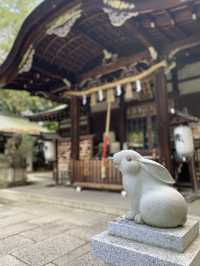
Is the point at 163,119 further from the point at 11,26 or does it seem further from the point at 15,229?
the point at 11,26

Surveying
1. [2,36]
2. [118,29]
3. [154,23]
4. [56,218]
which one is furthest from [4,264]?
[2,36]

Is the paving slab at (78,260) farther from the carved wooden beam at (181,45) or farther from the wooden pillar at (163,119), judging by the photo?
the carved wooden beam at (181,45)

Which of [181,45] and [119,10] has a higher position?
[119,10]

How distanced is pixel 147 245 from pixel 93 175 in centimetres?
376

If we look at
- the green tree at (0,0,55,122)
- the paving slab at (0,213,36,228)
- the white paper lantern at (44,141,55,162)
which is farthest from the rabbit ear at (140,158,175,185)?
the green tree at (0,0,55,122)

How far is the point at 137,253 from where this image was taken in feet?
4.74

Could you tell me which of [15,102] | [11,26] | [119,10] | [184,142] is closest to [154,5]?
[119,10]

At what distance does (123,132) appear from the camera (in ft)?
22.1

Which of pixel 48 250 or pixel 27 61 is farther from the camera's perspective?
pixel 27 61

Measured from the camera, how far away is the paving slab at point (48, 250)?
201 centimetres

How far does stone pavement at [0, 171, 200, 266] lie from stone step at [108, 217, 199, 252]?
0.51 m

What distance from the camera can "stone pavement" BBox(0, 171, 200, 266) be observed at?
2.05m

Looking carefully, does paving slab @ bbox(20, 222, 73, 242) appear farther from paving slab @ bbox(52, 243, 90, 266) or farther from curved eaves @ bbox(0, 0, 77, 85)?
curved eaves @ bbox(0, 0, 77, 85)

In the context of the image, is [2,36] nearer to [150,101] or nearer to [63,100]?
[63,100]
